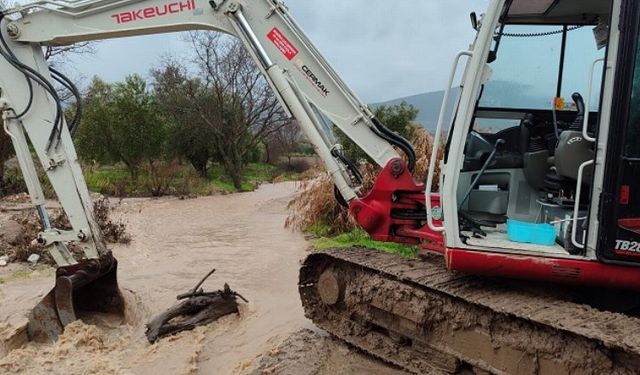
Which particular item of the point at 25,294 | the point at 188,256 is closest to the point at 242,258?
the point at 188,256

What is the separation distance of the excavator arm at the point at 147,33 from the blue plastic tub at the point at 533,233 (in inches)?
35.1

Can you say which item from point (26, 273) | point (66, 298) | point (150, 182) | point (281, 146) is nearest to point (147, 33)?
point (66, 298)

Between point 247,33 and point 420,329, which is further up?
point 247,33

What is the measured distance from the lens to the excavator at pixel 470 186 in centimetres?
295

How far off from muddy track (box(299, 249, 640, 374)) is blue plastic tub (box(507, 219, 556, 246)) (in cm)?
34

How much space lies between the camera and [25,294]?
6547mm

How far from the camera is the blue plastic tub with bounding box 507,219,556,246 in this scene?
334cm

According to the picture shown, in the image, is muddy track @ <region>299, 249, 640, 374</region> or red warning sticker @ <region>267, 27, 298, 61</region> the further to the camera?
red warning sticker @ <region>267, 27, 298, 61</region>

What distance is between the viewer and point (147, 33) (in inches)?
198

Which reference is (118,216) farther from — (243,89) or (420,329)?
(243,89)

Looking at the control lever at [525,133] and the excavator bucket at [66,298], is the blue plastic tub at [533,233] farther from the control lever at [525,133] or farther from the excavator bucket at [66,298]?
the excavator bucket at [66,298]

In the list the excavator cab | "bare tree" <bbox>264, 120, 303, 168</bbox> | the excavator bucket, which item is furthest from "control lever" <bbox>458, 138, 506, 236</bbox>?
"bare tree" <bbox>264, 120, 303, 168</bbox>

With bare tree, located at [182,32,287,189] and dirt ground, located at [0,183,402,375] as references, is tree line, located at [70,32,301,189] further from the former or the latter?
dirt ground, located at [0,183,402,375]

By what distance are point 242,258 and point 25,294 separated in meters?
3.31
